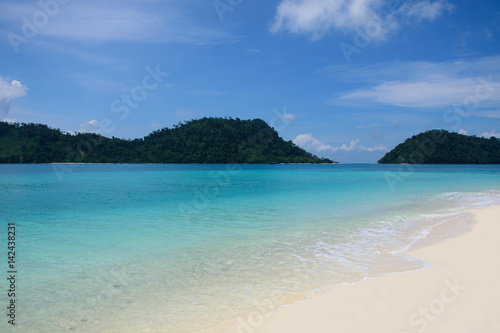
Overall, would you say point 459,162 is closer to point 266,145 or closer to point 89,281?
point 266,145

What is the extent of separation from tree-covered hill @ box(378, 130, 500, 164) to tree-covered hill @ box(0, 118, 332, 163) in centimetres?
5212

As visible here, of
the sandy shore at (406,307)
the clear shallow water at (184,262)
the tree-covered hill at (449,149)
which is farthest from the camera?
the tree-covered hill at (449,149)

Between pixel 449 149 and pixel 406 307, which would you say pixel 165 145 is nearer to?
pixel 449 149

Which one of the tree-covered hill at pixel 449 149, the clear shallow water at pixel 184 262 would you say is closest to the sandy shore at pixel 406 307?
the clear shallow water at pixel 184 262

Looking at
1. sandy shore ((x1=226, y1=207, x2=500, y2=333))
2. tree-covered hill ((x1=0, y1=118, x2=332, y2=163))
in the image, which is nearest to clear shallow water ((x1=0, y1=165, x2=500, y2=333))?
sandy shore ((x1=226, y1=207, x2=500, y2=333))

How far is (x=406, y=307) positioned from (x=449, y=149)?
491 feet

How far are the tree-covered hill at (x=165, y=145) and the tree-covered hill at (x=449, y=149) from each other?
5212cm

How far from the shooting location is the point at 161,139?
5950 inches

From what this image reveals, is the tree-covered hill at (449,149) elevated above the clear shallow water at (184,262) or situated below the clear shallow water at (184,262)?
above

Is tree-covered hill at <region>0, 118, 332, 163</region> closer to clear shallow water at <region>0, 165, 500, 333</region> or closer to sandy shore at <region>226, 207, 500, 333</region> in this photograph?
clear shallow water at <region>0, 165, 500, 333</region>

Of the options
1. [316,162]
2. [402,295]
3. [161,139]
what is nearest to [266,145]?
[316,162]

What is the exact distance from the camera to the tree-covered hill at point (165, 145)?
12606 cm

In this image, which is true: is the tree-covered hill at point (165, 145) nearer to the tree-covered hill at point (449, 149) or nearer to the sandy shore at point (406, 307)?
the tree-covered hill at point (449, 149)

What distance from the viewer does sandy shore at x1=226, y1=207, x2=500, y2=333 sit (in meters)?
3.67
